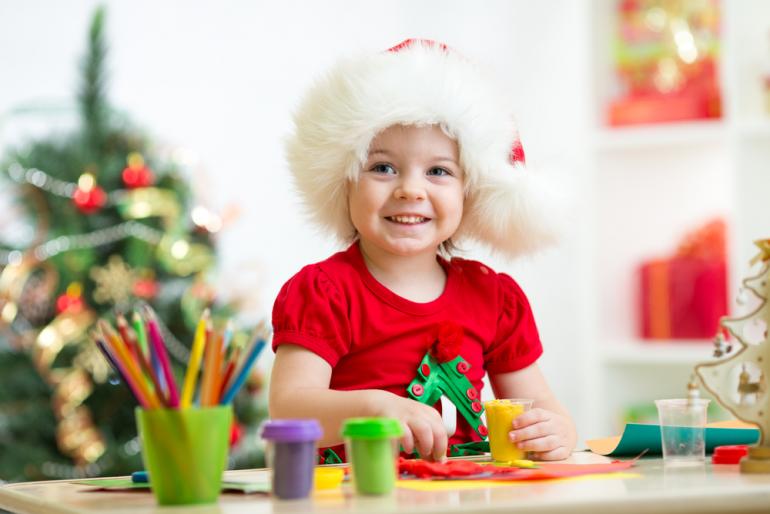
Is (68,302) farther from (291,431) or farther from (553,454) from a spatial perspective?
(291,431)

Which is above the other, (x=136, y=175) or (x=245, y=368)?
(x=136, y=175)

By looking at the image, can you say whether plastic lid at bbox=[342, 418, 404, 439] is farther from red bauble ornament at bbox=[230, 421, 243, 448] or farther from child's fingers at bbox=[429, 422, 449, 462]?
red bauble ornament at bbox=[230, 421, 243, 448]

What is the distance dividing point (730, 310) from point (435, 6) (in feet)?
4.41

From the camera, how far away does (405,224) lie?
141 cm

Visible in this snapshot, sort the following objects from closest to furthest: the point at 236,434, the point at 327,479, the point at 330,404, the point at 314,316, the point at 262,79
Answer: the point at 327,479 < the point at 330,404 < the point at 314,316 < the point at 236,434 < the point at 262,79

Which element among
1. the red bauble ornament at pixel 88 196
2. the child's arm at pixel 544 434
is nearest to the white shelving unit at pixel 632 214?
the red bauble ornament at pixel 88 196

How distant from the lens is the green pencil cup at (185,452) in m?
0.91

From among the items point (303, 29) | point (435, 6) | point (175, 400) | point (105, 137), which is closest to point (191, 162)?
point (105, 137)

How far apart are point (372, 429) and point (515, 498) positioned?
15 cm

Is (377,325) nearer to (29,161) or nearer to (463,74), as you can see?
(463,74)

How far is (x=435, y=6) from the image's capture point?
3686 mm

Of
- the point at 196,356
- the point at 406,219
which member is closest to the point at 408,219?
the point at 406,219

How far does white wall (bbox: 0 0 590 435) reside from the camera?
3.04 m

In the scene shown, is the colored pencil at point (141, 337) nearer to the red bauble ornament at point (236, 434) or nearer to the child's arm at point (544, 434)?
the child's arm at point (544, 434)
